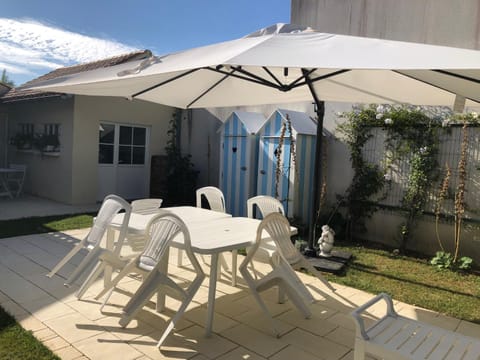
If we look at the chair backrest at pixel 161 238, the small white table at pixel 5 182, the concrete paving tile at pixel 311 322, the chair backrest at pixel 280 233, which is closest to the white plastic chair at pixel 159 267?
the chair backrest at pixel 161 238

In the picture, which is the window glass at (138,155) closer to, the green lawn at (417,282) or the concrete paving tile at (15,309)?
the green lawn at (417,282)

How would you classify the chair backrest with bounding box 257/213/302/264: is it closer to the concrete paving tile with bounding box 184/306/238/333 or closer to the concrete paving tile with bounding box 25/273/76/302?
the concrete paving tile with bounding box 184/306/238/333

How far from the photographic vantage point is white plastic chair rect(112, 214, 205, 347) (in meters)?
3.12

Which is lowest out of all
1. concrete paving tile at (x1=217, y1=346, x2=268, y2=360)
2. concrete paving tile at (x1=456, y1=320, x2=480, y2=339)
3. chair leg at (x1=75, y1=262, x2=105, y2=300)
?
concrete paving tile at (x1=217, y1=346, x2=268, y2=360)

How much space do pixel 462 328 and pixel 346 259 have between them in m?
2.16

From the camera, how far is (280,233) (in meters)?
3.56

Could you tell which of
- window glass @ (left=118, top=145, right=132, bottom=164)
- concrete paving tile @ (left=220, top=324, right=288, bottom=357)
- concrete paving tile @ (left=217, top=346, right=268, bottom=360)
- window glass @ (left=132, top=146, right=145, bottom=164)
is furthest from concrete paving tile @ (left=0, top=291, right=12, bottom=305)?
window glass @ (left=132, top=146, right=145, bottom=164)

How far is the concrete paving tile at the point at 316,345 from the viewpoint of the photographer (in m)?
3.10

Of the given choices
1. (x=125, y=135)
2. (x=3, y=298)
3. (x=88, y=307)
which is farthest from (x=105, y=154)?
(x=88, y=307)

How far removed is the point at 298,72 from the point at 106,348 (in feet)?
12.0

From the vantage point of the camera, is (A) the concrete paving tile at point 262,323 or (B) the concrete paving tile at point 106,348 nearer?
(B) the concrete paving tile at point 106,348

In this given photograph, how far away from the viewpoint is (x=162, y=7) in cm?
1199

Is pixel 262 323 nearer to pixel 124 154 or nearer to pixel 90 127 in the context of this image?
pixel 90 127

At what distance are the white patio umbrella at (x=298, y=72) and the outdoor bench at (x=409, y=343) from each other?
1.59m
